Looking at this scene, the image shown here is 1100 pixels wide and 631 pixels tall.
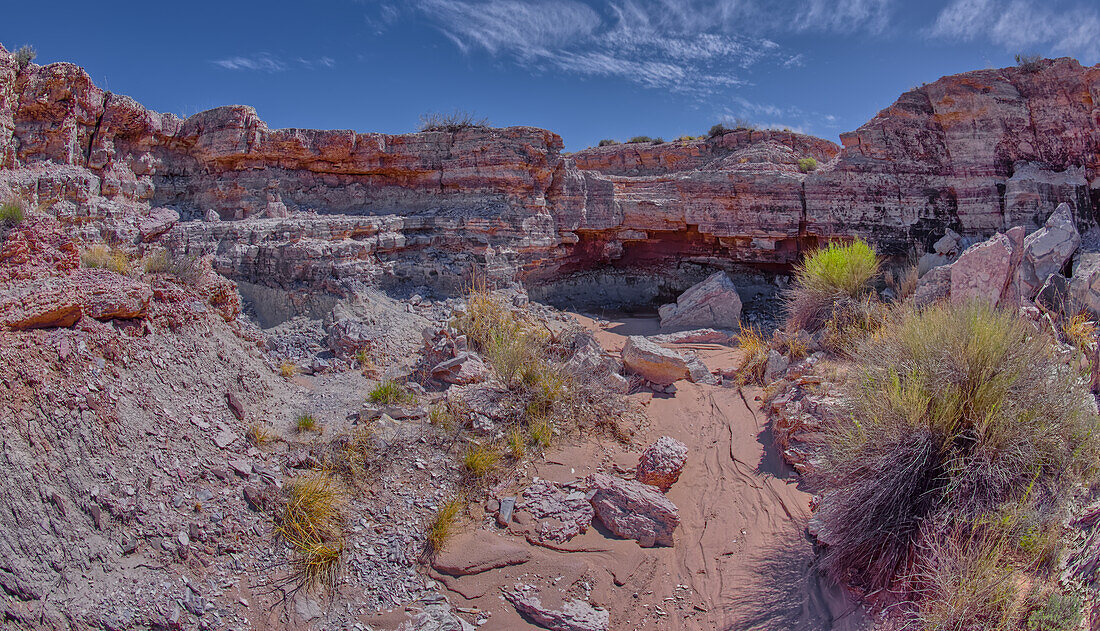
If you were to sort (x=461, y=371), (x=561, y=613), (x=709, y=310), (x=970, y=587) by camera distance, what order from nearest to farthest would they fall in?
(x=970, y=587) < (x=561, y=613) < (x=461, y=371) < (x=709, y=310)

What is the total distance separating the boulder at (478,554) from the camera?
4.30 metres

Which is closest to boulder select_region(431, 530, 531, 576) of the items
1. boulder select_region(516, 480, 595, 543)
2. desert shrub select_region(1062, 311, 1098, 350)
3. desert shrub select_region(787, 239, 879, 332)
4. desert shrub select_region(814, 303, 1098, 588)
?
boulder select_region(516, 480, 595, 543)

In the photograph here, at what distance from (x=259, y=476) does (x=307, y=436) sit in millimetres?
746

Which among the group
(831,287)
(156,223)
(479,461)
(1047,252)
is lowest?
(479,461)

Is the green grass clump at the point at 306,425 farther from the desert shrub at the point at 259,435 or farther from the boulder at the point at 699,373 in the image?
the boulder at the point at 699,373

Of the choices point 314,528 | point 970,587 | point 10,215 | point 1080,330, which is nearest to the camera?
point 970,587

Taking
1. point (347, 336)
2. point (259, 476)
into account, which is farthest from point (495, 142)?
point (259, 476)

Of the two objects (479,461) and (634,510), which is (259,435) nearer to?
(479,461)

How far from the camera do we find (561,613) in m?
3.95

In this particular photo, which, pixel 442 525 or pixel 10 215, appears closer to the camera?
pixel 442 525

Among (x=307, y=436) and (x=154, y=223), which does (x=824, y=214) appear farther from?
(x=154, y=223)

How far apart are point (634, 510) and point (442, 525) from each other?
1.54m

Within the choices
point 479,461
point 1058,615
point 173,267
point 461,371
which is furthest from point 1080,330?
point 173,267

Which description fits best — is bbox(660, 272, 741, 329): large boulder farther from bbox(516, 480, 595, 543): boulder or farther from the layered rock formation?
bbox(516, 480, 595, 543): boulder
